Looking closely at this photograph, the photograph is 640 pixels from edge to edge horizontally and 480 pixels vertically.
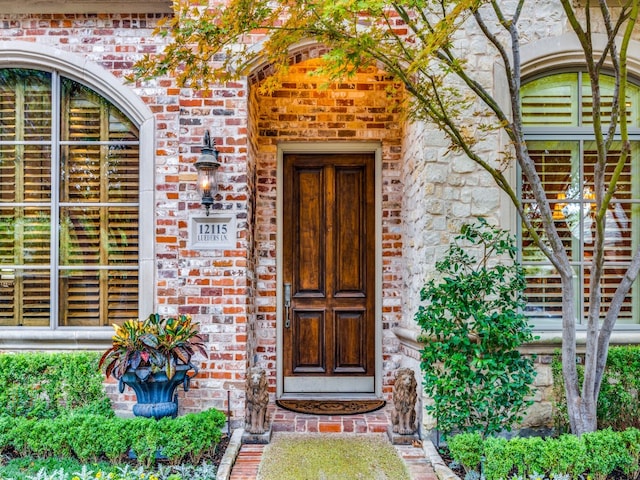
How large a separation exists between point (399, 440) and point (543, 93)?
2.97m

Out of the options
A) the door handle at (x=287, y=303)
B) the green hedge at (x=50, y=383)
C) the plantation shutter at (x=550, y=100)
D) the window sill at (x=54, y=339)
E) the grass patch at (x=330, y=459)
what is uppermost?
the plantation shutter at (x=550, y=100)

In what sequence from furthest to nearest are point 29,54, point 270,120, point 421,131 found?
point 270,120
point 29,54
point 421,131

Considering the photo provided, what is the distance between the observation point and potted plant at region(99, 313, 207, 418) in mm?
3477

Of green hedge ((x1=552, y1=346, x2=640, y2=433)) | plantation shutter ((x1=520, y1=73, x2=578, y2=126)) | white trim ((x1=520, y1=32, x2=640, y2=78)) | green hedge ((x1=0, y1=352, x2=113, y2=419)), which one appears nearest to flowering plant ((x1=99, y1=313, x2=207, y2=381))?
green hedge ((x1=0, y1=352, x2=113, y2=419))

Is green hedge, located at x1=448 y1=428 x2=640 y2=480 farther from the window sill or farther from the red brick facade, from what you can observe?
the window sill

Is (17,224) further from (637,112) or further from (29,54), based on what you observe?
(637,112)

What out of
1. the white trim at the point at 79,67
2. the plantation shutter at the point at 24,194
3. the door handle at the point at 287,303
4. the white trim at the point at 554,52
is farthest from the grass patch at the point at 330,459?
the white trim at the point at 554,52

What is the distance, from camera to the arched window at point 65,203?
435 centimetres

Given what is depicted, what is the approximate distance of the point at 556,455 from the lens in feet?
9.75

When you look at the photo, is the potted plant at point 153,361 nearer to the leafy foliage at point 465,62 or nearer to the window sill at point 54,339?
the window sill at point 54,339

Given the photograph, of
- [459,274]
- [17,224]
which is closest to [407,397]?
[459,274]

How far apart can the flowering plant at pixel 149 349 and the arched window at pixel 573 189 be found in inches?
107

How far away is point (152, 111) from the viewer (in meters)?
4.29

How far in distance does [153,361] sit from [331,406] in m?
1.88
